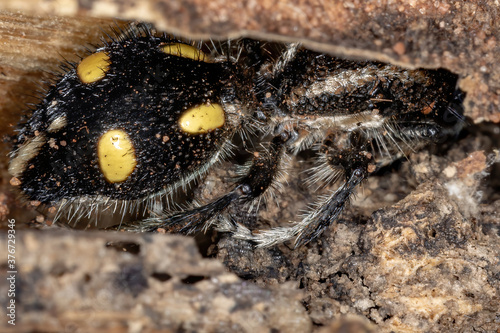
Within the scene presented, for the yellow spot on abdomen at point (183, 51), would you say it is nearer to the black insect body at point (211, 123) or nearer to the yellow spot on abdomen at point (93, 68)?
the black insect body at point (211, 123)

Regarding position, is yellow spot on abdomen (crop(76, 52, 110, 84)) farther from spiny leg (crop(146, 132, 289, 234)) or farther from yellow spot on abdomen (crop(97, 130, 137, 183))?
spiny leg (crop(146, 132, 289, 234))

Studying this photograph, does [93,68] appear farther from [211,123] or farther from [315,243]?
[315,243]

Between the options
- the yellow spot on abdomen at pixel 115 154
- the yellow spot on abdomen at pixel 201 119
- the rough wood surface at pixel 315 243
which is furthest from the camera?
the yellow spot on abdomen at pixel 201 119

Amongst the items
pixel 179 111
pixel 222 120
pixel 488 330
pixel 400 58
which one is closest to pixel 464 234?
pixel 488 330

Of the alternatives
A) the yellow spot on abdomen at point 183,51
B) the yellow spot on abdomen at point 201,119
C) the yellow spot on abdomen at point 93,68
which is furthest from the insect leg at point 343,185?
the yellow spot on abdomen at point 93,68

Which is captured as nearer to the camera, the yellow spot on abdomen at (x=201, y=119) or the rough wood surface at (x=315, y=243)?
the rough wood surface at (x=315, y=243)

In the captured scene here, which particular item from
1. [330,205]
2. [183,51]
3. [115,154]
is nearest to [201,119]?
[183,51]

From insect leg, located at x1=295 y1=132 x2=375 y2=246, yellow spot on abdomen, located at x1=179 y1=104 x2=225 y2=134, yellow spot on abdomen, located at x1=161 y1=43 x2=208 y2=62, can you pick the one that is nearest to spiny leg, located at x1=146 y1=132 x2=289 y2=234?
insect leg, located at x1=295 y1=132 x2=375 y2=246
